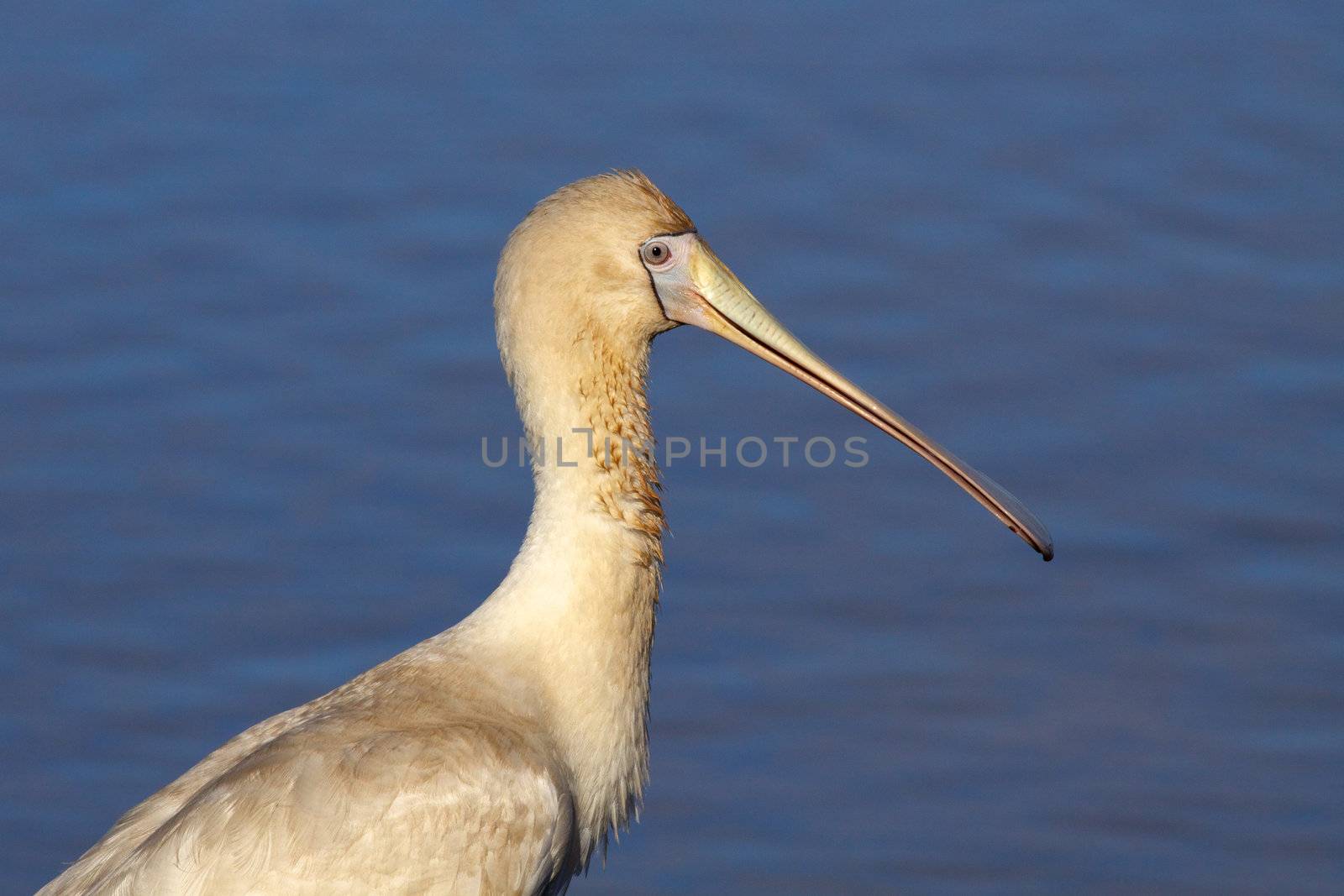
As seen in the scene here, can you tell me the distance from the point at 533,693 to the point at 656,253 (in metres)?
→ 1.17

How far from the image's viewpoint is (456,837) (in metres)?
5.33

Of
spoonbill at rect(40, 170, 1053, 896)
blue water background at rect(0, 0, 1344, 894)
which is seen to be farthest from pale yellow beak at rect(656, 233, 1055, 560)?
blue water background at rect(0, 0, 1344, 894)

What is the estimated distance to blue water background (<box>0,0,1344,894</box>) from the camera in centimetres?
790

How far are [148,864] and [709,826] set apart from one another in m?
2.84

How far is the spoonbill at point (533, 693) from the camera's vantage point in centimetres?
525

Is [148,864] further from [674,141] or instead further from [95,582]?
[674,141]

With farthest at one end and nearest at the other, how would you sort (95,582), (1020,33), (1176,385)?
(1020,33)
(1176,385)
(95,582)

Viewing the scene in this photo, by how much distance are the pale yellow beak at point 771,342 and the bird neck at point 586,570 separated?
24cm

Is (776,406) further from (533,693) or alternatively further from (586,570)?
(533,693)

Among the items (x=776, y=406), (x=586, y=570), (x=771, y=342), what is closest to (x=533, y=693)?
(x=586, y=570)

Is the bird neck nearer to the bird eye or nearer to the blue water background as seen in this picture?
the bird eye

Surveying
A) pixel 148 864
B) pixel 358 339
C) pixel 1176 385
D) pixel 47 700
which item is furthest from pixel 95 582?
pixel 1176 385

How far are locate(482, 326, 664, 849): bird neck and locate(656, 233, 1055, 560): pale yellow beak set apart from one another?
24 cm

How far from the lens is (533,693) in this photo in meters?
5.60
